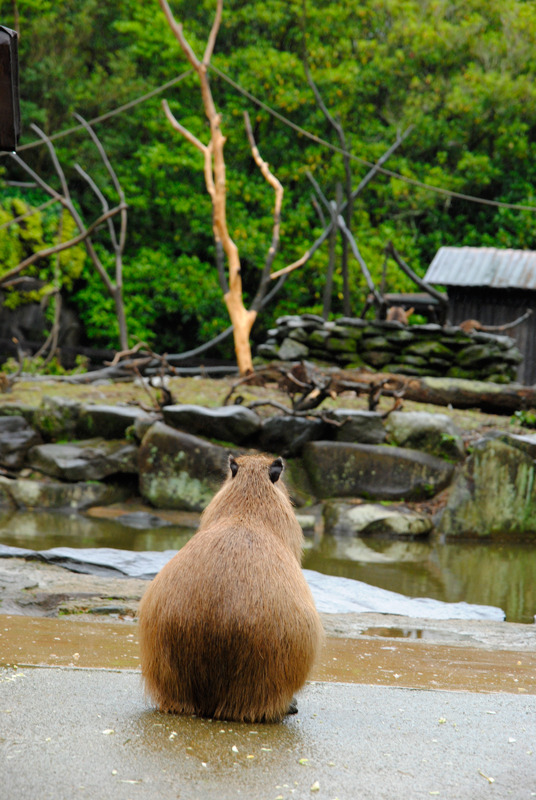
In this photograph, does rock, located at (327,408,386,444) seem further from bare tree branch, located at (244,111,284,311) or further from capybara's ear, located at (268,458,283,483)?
capybara's ear, located at (268,458,283,483)

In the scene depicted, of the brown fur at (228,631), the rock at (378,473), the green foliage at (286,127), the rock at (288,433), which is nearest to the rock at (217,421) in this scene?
the rock at (288,433)

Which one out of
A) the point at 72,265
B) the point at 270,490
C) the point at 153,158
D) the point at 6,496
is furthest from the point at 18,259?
the point at 270,490

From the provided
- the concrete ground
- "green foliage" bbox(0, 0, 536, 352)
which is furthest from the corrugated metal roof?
the concrete ground

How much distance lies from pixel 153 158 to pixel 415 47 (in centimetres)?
770

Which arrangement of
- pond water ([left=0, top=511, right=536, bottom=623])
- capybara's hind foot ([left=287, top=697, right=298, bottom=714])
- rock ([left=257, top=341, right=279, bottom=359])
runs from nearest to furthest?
capybara's hind foot ([left=287, top=697, right=298, bottom=714]) → pond water ([left=0, top=511, right=536, bottom=623]) → rock ([left=257, top=341, right=279, bottom=359])

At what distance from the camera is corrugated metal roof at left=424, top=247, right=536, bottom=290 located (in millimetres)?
13953

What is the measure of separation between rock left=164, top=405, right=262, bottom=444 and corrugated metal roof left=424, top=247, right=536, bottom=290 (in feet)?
21.0

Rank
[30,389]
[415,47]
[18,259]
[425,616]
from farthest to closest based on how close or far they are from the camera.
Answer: [415,47] < [18,259] < [30,389] < [425,616]

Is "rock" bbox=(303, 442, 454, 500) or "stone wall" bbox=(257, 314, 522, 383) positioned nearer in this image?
"rock" bbox=(303, 442, 454, 500)

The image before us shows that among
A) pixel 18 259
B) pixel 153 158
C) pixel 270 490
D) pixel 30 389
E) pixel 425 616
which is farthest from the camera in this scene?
pixel 153 158

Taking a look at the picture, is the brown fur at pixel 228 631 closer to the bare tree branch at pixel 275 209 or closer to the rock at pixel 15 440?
the rock at pixel 15 440

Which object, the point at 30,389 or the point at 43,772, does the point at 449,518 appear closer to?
the point at 30,389

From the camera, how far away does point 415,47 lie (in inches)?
851

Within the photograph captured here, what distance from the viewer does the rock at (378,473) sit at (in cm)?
897
